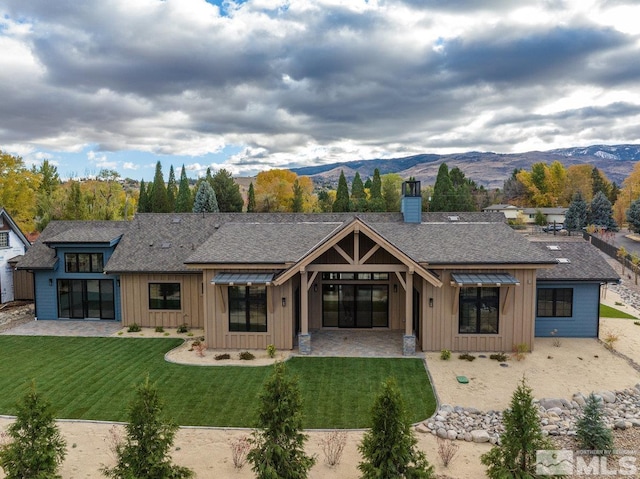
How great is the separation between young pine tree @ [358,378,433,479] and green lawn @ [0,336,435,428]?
314 cm

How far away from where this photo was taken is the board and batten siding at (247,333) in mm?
16891

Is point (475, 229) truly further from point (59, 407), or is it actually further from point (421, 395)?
point (59, 407)

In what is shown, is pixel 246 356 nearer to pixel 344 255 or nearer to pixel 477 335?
pixel 344 255

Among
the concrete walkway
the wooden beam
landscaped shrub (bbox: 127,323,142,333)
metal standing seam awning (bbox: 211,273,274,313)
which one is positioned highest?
the wooden beam

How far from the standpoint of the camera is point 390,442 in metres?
8.00

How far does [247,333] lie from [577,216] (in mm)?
62087

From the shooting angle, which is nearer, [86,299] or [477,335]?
[477,335]

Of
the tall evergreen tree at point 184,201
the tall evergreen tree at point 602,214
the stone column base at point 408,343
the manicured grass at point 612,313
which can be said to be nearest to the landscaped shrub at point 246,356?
the stone column base at point 408,343

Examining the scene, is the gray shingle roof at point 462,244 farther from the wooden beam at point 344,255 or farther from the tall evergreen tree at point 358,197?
the tall evergreen tree at point 358,197

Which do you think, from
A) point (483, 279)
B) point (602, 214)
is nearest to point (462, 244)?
point (483, 279)

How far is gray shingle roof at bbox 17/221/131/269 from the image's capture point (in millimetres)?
21109

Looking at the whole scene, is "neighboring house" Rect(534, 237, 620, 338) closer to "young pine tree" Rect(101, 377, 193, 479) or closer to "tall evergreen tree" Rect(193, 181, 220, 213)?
"young pine tree" Rect(101, 377, 193, 479)

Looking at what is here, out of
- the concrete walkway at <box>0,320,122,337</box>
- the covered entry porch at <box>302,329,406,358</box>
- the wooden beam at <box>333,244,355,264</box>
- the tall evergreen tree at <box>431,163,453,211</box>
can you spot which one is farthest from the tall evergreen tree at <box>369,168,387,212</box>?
the wooden beam at <box>333,244,355,264</box>

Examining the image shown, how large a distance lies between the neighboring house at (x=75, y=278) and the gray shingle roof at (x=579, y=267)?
1978 cm
